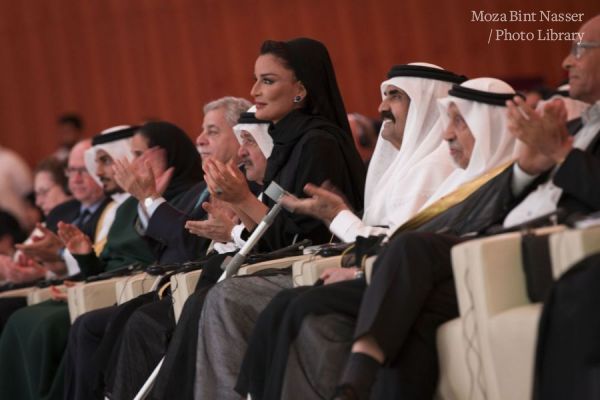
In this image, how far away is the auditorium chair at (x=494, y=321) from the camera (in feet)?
9.19

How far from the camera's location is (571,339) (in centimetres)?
250

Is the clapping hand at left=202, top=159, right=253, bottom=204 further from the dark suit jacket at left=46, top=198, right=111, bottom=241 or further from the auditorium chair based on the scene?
the dark suit jacket at left=46, top=198, right=111, bottom=241

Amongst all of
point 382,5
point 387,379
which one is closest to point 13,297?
point 387,379

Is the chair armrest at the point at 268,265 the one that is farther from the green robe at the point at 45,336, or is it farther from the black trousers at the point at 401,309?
the green robe at the point at 45,336

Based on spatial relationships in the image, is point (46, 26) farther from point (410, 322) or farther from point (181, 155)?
point (410, 322)

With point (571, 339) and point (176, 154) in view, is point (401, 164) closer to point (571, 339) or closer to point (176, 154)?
point (571, 339)

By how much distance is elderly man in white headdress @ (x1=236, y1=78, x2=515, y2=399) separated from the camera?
3.22 metres

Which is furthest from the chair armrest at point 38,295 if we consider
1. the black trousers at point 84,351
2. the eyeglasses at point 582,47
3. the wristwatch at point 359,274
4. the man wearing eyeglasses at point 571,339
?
the man wearing eyeglasses at point 571,339

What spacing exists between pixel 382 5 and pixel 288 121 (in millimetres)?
5546

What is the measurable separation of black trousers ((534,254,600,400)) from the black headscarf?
3.62m

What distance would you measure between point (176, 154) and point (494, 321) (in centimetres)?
335

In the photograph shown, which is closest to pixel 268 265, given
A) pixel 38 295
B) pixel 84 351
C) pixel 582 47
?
pixel 84 351

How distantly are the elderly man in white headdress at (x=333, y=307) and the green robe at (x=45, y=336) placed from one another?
202 centimetres

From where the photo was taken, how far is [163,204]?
5.27 metres
